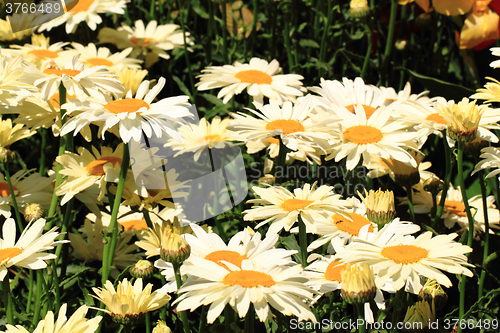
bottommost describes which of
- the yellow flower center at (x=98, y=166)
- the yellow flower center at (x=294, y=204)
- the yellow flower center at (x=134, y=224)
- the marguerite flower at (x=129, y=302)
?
the yellow flower center at (x=134, y=224)

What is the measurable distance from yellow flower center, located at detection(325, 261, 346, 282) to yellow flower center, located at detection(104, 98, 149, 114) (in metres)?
0.55

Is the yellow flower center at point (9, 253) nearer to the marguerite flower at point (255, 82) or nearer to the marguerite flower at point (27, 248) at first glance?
the marguerite flower at point (27, 248)

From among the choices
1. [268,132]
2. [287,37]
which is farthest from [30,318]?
[287,37]

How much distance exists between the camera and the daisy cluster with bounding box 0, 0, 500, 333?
81cm

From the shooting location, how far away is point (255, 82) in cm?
158

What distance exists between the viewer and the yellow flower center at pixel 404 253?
2.65 feet

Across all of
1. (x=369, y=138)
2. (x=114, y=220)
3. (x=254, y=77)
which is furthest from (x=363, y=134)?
(x=114, y=220)

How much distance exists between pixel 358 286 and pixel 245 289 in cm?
17

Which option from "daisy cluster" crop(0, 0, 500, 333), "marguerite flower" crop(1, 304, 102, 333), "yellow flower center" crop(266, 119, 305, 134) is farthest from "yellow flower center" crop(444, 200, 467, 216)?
"marguerite flower" crop(1, 304, 102, 333)

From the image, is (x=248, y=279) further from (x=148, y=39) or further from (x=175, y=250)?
(x=148, y=39)

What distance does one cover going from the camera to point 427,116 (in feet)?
4.33

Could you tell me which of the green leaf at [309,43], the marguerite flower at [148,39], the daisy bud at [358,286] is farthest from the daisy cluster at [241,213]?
the marguerite flower at [148,39]

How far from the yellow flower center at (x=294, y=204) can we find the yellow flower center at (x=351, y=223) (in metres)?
0.09

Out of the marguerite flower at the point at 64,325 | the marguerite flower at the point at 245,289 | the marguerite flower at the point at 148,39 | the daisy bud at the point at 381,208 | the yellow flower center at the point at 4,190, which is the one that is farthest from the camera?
the marguerite flower at the point at 148,39
